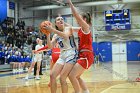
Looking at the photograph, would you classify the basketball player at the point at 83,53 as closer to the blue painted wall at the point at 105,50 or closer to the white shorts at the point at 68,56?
the white shorts at the point at 68,56

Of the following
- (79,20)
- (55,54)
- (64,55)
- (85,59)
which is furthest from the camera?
(55,54)

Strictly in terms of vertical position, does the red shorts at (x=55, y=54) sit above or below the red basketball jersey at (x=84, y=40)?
below

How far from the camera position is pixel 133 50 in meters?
31.1

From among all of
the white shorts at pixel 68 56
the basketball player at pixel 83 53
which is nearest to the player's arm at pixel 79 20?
the basketball player at pixel 83 53

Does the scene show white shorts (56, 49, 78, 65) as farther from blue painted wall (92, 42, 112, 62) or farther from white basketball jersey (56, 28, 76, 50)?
blue painted wall (92, 42, 112, 62)

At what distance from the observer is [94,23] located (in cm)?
3200

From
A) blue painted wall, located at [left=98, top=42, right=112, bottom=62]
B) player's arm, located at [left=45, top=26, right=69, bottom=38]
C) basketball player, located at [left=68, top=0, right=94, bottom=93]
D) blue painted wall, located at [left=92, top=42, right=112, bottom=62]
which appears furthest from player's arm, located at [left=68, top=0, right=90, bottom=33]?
blue painted wall, located at [left=98, top=42, right=112, bottom=62]

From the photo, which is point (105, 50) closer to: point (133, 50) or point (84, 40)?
point (133, 50)

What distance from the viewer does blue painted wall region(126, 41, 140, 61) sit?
30.8m

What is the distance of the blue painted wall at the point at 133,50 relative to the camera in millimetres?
30766

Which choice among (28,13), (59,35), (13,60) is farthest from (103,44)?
(59,35)

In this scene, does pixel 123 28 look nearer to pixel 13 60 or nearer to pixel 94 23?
pixel 94 23

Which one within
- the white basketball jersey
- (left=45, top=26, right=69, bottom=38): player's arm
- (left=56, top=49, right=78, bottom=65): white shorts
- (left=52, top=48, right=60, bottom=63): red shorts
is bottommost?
(left=52, top=48, right=60, bottom=63): red shorts

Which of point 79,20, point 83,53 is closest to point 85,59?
point 83,53
